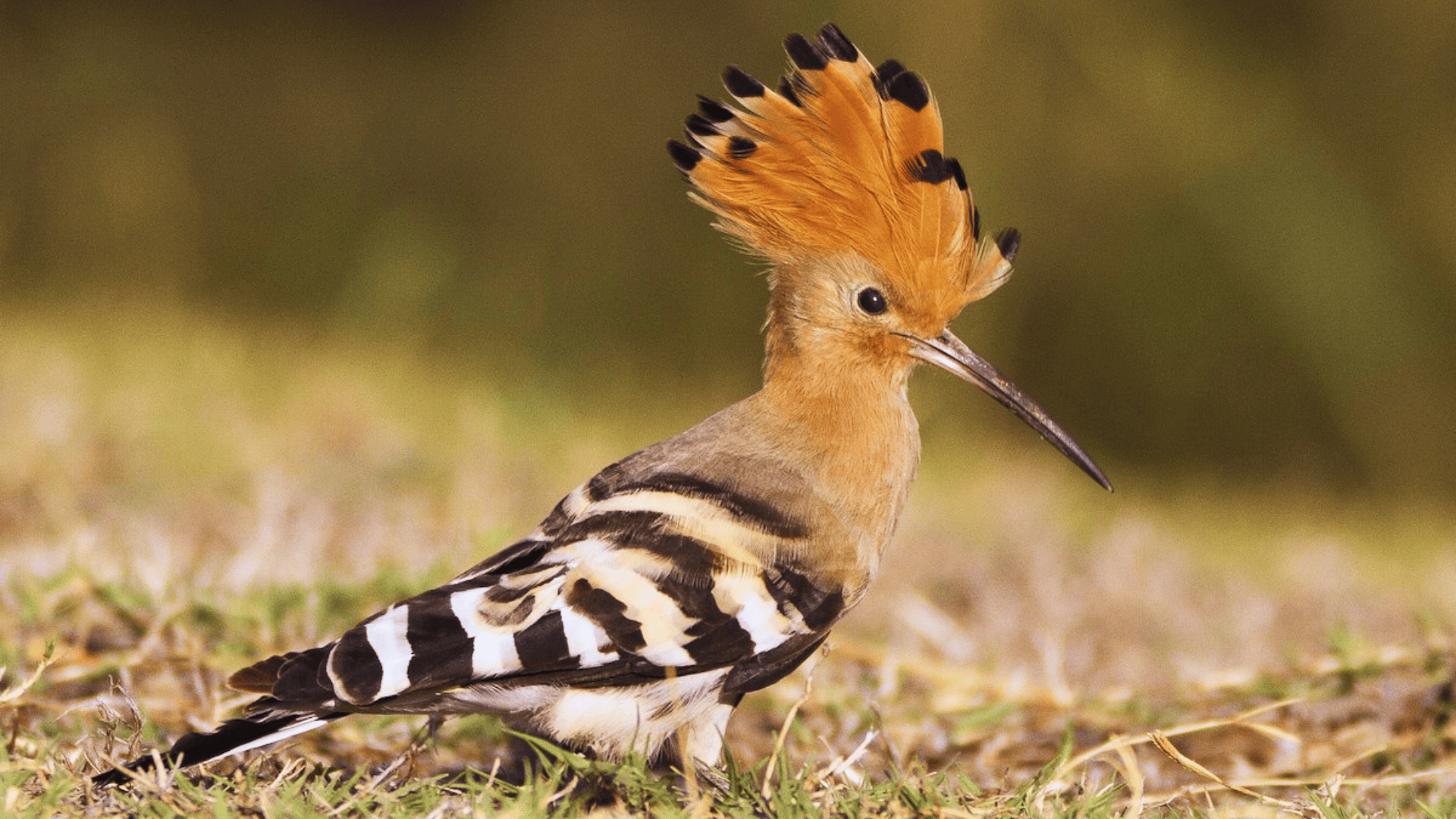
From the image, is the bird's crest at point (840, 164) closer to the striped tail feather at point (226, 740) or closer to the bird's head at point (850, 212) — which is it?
the bird's head at point (850, 212)

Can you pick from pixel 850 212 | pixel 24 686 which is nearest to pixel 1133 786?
pixel 850 212

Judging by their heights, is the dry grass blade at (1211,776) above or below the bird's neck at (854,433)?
below

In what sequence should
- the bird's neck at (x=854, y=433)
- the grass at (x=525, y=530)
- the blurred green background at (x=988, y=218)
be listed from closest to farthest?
the grass at (x=525, y=530), the bird's neck at (x=854, y=433), the blurred green background at (x=988, y=218)

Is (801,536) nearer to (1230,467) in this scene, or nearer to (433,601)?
(433,601)

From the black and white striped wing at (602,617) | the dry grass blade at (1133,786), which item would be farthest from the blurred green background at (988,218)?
the dry grass blade at (1133,786)

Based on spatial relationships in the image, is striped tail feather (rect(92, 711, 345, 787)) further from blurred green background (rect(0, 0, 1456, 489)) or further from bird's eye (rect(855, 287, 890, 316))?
blurred green background (rect(0, 0, 1456, 489))

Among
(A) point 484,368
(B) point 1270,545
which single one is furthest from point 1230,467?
(A) point 484,368

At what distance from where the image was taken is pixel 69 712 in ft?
6.97

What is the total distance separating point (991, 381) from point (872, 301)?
0.24 meters

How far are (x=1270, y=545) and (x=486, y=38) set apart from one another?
6361 mm

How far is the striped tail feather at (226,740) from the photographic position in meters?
1.67

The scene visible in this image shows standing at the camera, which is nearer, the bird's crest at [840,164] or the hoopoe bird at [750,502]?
the hoopoe bird at [750,502]

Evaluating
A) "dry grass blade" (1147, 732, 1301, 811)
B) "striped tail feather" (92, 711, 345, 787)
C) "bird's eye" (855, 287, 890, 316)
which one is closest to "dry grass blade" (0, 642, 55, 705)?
"striped tail feather" (92, 711, 345, 787)

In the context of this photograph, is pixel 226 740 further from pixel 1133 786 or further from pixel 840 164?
pixel 840 164
